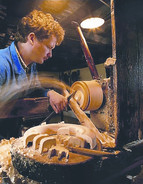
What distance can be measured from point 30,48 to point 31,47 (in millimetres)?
36

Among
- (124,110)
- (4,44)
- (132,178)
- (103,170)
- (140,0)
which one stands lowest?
(132,178)

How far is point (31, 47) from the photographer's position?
2.73 metres

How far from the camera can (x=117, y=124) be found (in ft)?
4.99

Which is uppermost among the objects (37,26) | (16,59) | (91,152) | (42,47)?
(37,26)

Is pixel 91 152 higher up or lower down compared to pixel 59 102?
lower down

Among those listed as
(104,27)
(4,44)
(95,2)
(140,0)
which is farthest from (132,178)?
(4,44)

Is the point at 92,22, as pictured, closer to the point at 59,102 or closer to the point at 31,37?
the point at 31,37

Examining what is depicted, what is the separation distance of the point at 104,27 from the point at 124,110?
392 cm

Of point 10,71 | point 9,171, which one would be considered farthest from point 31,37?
point 9,171

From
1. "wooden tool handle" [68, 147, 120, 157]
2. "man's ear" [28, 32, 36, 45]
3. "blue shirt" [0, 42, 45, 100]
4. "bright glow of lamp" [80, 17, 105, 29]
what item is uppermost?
"bright glow of lamp" [80, 17, 105, 29]

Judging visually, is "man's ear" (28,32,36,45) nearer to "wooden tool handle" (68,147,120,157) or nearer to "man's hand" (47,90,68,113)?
"man's hand" (47,90,68,113)

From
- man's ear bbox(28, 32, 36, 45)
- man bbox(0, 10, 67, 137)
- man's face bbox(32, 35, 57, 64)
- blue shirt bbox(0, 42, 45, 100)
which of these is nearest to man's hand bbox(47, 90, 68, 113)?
man bbox(0, 10, 67, 137)

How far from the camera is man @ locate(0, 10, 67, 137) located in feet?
8.59

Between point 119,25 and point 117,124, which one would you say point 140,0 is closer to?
point 119,25
